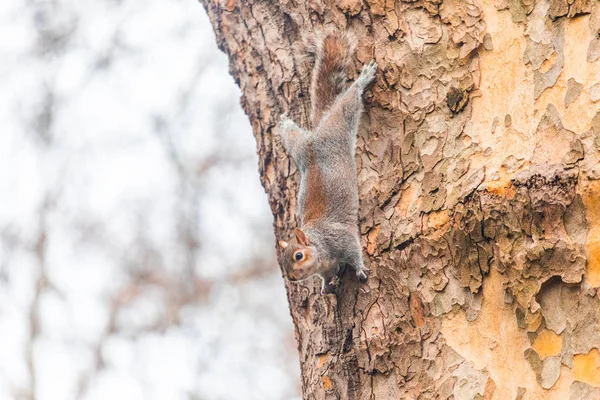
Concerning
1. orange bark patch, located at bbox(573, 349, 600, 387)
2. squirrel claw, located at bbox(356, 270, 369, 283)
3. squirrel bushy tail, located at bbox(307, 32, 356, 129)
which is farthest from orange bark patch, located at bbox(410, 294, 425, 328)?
squirrel bushy tail, located at bbox(307, 32, 356, 129)

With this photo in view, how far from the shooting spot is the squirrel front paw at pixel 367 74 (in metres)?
2.33

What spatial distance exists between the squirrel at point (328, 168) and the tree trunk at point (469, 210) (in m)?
0.09

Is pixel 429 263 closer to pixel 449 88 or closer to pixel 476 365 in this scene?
pixel 476 365

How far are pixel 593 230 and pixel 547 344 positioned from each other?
0.30 meters

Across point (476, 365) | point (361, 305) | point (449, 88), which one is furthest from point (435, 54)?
point (476, 365)

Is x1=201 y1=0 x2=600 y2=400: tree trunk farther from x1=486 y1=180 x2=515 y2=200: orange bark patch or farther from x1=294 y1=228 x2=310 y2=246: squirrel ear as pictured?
x1=294 y1=228 x2=310 y2=246: squirrel ear

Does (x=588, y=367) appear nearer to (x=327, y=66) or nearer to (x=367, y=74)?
(x=367, y=74)

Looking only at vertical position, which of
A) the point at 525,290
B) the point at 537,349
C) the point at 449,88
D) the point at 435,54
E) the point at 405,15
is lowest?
the point at 537,349

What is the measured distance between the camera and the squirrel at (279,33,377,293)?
2.47 m

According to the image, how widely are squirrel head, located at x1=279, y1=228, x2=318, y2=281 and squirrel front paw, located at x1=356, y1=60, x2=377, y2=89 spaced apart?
0.68m

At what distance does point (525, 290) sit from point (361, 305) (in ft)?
1.91

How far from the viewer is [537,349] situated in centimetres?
170

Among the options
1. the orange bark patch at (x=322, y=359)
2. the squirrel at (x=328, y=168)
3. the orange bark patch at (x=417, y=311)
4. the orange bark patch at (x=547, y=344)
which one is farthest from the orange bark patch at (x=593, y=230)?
the orange bark patch at (x=322, y=359)

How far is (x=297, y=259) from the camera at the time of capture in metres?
2.81
